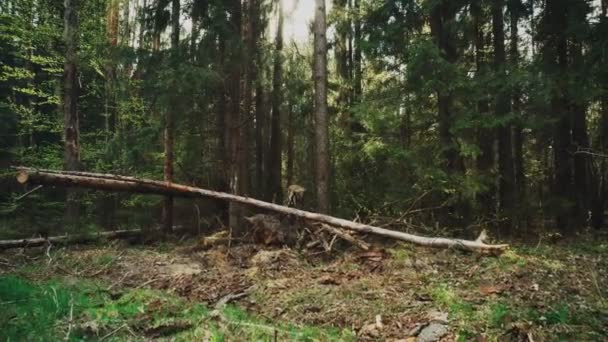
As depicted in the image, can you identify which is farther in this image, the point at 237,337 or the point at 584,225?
the point at 584,225

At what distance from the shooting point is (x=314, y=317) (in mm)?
5895

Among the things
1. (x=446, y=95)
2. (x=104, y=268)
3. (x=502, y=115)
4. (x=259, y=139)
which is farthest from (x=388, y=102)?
(x=259, y=139)

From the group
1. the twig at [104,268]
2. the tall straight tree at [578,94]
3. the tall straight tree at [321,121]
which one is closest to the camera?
the twig at [104,268]

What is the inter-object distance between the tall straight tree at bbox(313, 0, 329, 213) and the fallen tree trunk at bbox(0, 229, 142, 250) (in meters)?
6.32

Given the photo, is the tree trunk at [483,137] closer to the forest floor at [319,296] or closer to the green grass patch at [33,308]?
the forest floor at [319,296]

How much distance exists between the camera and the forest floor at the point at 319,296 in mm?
4930

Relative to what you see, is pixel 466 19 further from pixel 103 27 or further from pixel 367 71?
pixel 103 27

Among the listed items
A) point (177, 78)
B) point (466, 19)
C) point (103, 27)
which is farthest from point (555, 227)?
point (103, 27)

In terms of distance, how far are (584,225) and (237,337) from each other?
11981 millimetres

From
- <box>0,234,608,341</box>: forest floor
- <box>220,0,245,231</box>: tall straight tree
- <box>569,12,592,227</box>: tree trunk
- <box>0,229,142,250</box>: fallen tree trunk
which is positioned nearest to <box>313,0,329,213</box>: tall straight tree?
<box>0,234,608,341</box>: forest floor

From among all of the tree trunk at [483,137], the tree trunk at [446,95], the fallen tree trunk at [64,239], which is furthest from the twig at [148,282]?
the tree trunk at [483,137]

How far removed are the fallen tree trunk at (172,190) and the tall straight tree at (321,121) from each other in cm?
101

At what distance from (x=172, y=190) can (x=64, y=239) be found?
377 cm

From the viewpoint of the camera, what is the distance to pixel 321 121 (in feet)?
36.4
